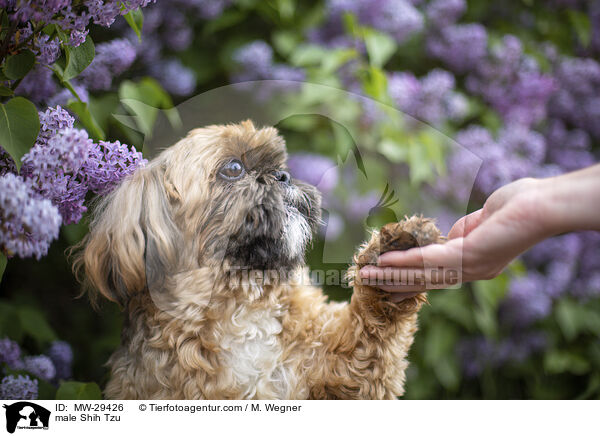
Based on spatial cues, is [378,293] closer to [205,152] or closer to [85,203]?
[205,152]

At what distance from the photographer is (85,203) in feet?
2.66

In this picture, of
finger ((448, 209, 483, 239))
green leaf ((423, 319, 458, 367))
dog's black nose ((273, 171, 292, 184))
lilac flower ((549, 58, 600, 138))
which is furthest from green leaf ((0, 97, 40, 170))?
lilac flower ((549, 58, 600, 138))

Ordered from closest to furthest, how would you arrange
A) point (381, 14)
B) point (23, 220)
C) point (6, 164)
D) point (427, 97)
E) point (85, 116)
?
point (23, 220) < point (6, 164) < point (85, 116) < point (427, 97) < point (381, 14)

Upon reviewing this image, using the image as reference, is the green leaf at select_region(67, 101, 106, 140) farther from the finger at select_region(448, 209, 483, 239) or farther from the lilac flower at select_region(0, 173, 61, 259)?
the finger at select_region(448, 209, 483, 239)

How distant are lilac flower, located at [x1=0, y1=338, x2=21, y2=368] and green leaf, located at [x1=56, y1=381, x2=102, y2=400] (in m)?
0.14

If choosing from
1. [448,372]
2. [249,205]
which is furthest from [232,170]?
[448,372]

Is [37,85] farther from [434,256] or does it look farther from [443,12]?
[443,12]

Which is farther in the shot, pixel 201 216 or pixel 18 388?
pixel 18 388

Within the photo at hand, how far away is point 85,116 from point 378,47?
0.71m

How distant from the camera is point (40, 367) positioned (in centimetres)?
100

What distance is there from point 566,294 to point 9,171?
1591 millimetres

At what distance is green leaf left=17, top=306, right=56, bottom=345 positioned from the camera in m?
1.05
